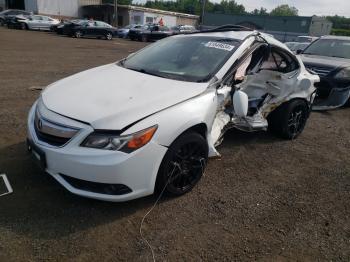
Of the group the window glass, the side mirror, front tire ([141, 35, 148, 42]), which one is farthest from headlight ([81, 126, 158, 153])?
front tire ([141, 35, 148, 42])

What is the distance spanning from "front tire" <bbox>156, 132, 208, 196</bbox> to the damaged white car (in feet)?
0.04

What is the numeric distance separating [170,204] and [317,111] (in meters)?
5.34

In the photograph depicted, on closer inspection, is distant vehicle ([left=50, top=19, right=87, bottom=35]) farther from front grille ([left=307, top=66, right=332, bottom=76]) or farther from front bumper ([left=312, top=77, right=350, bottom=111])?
front bumper ([left=312, top=77, right=350, bottom=111])

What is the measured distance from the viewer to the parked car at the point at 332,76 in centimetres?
716

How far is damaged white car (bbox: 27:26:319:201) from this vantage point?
280 cm

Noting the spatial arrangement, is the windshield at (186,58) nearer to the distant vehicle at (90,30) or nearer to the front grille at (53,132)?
the front grille at (53,132)

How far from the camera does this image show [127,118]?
2871mm

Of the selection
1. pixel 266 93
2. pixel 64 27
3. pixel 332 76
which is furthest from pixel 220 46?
pixel 64 27

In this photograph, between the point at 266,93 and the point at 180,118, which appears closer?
the point at 180,118

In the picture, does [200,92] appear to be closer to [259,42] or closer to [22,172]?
[259,42]

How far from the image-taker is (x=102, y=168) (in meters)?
2.75

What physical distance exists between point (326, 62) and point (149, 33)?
2187cm

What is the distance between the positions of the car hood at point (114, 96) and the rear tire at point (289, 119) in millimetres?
1944

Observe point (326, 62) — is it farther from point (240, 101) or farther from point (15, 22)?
point (15, 22)
